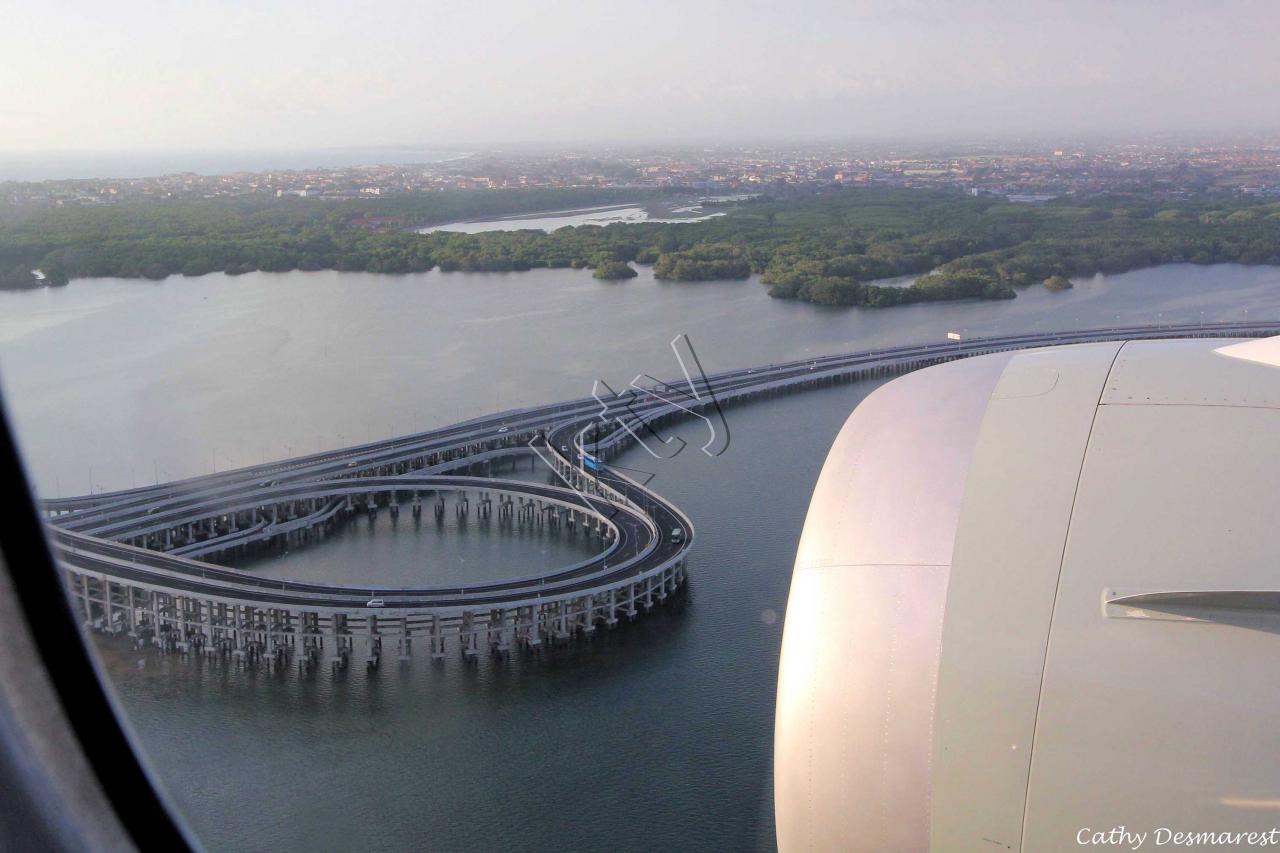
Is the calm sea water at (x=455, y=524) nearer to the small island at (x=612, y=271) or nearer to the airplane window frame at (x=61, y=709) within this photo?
the airplane window frame at (x=61, y=709)

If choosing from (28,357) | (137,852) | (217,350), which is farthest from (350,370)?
(137,852)

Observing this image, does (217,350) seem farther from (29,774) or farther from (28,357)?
(29,774)

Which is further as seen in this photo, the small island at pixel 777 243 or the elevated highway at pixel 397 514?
the small island at pixel 777 243

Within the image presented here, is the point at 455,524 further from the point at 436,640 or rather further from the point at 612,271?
the point at 612,271

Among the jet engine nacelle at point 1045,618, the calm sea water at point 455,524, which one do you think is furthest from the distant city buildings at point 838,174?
the jet engine nacelle at point 1045,618

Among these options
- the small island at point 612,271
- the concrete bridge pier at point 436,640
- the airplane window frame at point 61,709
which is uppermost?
the airplane window frame at point 61,709

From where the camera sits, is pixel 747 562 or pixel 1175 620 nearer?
pixel 1175 620
